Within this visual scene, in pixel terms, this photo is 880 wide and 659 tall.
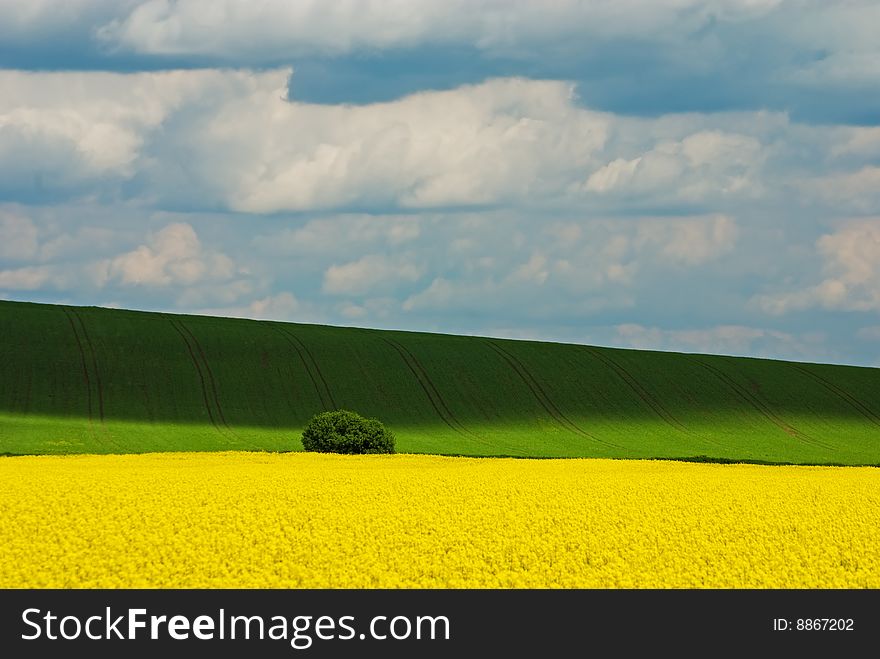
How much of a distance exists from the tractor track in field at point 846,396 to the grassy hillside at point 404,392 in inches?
9.7

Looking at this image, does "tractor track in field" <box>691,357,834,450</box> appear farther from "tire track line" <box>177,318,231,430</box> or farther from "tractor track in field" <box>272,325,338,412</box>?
"tire track line" <box>177,318,231,430</box>

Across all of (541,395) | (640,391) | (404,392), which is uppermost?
(640,391)

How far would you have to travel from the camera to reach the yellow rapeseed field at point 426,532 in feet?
61.1

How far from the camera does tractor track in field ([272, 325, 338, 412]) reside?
8062cm

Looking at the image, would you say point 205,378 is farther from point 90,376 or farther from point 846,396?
point 846,396

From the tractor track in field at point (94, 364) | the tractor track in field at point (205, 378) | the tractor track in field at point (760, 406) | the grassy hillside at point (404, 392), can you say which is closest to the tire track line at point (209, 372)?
the tractor track in field at point (205, 378)

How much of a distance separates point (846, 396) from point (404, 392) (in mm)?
38790

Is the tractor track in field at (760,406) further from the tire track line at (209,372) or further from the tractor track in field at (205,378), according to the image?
the tire track line at (209,372)

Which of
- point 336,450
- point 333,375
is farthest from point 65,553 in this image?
point 333,375

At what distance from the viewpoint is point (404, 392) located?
85.1 metres

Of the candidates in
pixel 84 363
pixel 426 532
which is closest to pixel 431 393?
pixel 84 363

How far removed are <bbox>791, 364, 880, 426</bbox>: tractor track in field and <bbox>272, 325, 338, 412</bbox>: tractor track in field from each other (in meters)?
42.5

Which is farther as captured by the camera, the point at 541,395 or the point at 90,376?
the point at 541,395
